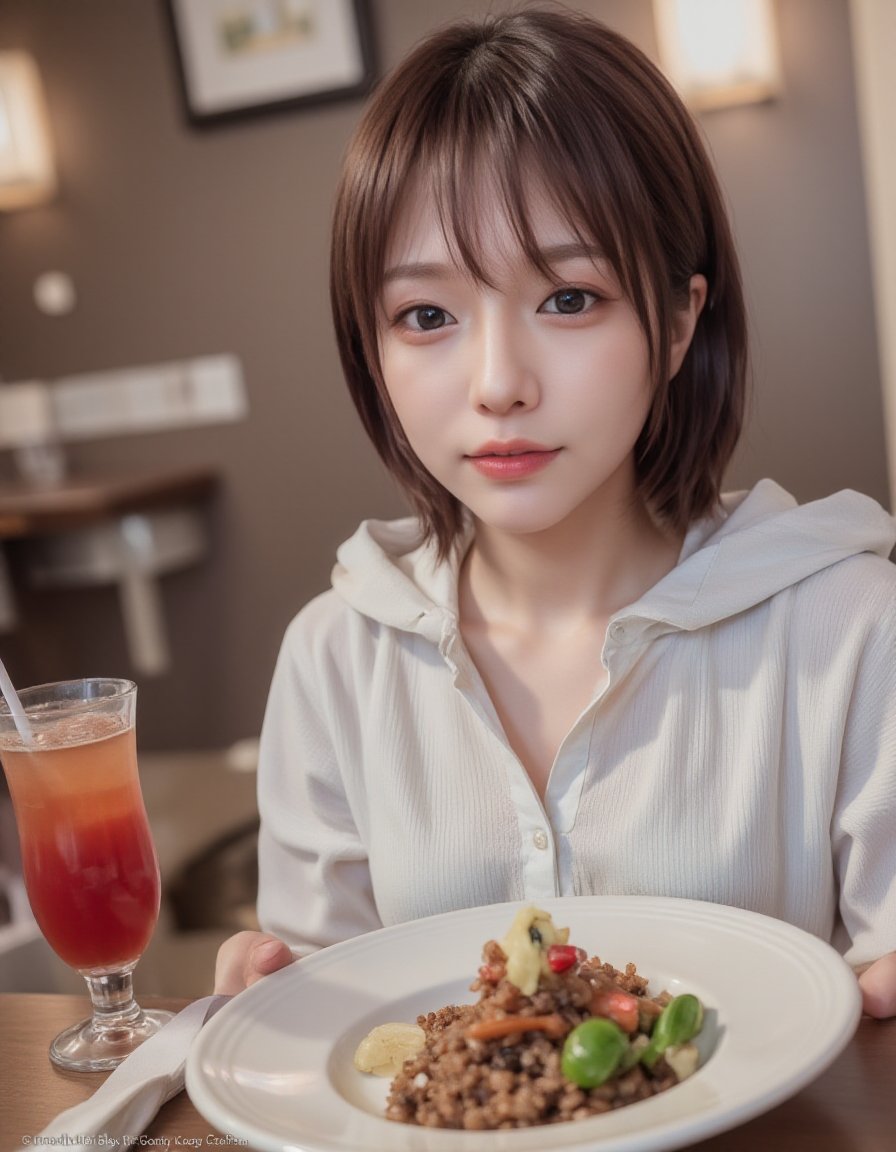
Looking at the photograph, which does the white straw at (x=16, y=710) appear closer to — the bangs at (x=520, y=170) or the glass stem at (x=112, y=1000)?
the glass stem at (x=112, y=1000)

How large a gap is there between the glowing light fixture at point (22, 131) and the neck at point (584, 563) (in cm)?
369

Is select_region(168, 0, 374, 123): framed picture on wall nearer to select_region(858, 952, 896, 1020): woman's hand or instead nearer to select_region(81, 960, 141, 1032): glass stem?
select_region(81, 960, 141, 1032): glass stem

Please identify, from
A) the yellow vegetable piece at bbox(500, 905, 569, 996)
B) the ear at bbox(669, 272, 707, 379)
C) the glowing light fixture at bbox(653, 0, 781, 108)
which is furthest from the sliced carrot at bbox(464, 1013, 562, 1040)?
the glowing light fixture at bbox(653, 0, 781, 108)

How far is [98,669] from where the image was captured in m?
4.84

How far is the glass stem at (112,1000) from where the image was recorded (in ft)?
3.13

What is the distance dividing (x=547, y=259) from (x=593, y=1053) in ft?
2.08

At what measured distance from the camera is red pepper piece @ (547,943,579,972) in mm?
780

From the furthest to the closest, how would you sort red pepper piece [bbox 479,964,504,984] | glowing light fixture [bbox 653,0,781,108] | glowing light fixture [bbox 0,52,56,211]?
glowing light fixture [bbox 0,52,56,211]
glowing light fixture [bbox 653,0,781,108]
red pepper piece [bbox 479,964,504,984]

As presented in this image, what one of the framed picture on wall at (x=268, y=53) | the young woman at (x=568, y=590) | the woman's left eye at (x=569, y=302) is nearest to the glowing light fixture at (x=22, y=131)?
the framed picture on wall at (x=268, y=53)

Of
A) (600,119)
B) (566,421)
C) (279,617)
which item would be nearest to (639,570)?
(566,421)

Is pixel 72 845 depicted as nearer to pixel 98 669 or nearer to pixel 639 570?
pixel 639 570

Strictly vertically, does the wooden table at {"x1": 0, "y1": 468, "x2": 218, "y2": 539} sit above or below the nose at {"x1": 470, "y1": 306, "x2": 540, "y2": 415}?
below

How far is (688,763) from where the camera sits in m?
1.18

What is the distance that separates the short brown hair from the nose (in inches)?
2.2
